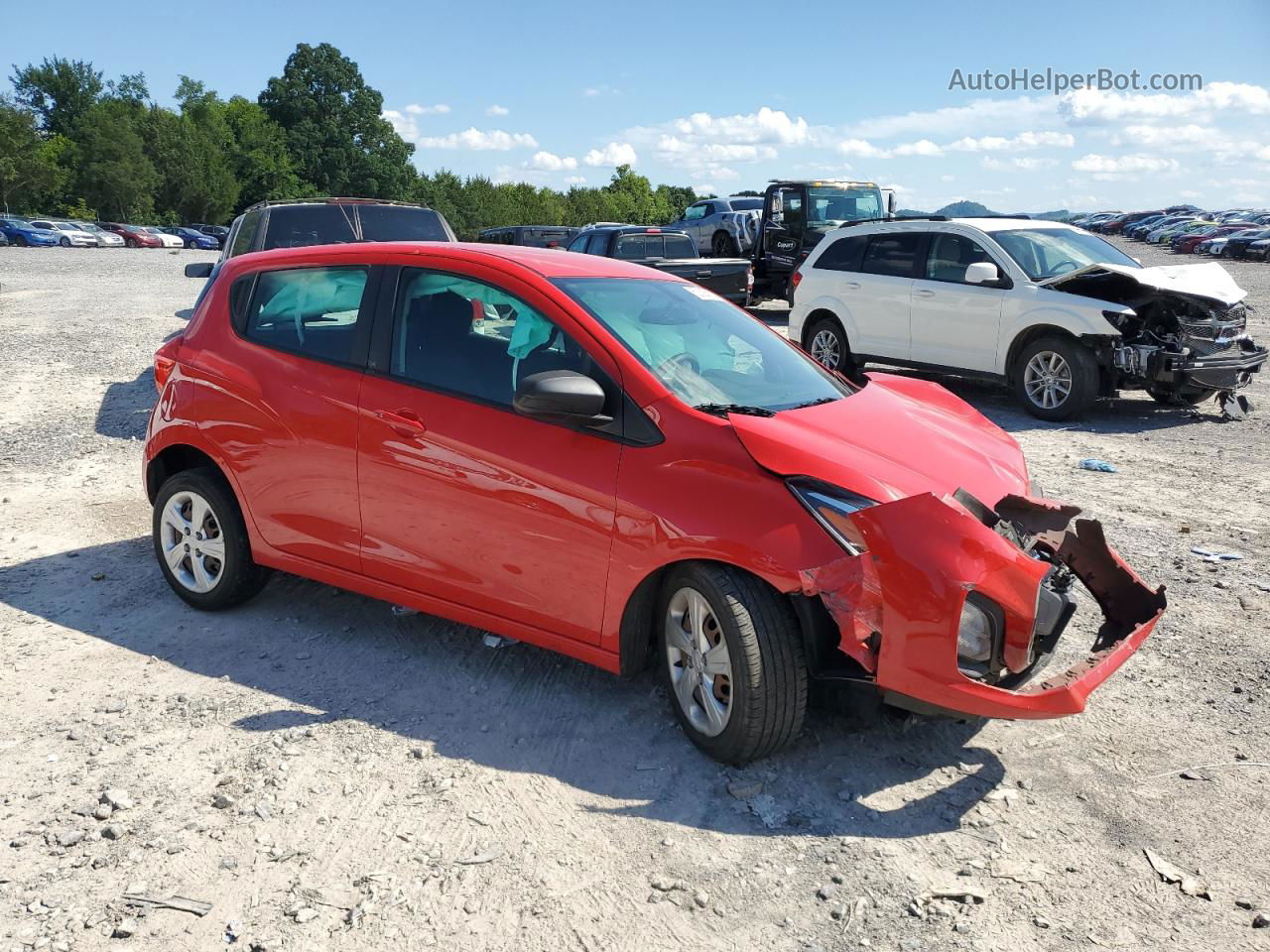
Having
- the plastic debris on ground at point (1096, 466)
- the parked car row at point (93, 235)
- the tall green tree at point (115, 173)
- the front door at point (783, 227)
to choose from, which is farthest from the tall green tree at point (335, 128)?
the plastic debris on ground at point (1096, 466)

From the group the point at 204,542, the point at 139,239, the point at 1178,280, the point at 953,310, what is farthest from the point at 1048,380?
the point at 139,239

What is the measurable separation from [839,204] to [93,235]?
5107cm

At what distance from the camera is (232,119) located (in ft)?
322

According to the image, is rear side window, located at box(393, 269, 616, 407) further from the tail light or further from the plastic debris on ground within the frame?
the plastic debris on ground

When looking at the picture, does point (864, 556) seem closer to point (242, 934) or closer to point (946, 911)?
point (946, 911)

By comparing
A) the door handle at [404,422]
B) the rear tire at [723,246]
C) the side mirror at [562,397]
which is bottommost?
A: the door handle at [404,422]

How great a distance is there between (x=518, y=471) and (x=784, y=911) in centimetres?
184

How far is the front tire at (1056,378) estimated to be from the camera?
9984 millimetres

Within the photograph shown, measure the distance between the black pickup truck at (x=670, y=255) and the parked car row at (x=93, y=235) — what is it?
125 ft

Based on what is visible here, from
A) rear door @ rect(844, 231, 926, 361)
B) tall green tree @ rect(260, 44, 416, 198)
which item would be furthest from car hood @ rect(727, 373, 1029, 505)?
tall green tree @ rect(260, 44, 416, 198)

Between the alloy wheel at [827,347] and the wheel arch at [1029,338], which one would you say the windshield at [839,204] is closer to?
the alloy wheel at [827,347]

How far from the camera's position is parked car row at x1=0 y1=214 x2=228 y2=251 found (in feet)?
180

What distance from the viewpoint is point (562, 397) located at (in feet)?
12.3

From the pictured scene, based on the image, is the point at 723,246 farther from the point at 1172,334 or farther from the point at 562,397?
the point at 562,397
